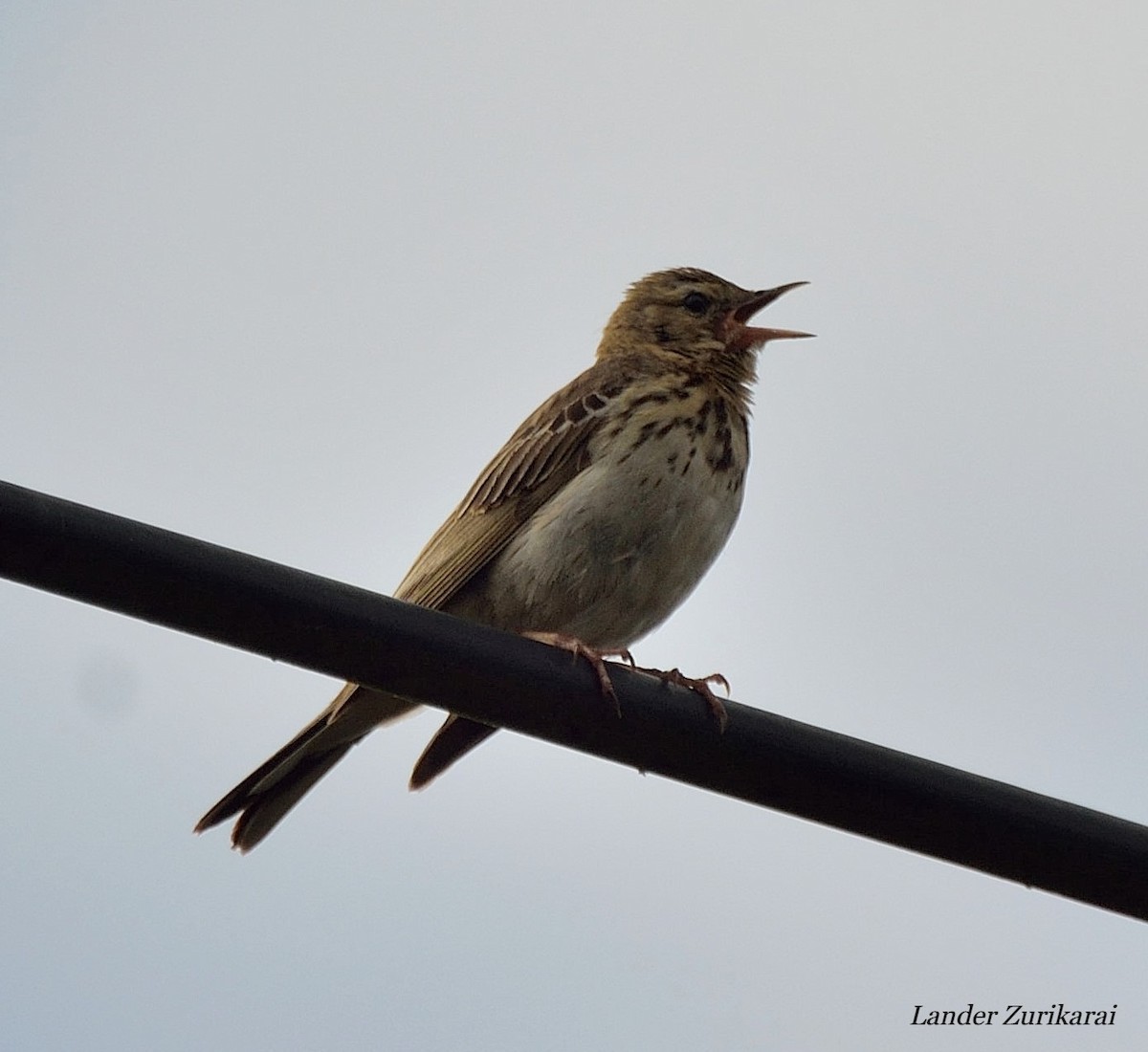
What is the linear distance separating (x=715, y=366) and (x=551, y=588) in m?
1.59

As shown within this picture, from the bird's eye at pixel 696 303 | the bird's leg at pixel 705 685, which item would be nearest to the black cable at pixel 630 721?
the bird's leg at pixel 705 685

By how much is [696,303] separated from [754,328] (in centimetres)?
43

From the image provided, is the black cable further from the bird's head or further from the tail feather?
the bird's head

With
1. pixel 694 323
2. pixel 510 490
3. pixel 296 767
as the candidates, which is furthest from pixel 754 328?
pixel 296 767

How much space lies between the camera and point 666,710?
4113 millimetres

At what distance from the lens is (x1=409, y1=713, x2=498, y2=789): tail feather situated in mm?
6547

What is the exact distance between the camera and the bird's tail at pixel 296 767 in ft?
20.4

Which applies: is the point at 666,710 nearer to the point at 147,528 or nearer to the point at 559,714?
the point at 559,714

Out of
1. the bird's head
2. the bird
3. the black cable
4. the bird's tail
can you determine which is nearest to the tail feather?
the bird

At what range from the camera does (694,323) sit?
8.02 metres

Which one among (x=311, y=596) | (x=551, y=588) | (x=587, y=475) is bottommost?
(x=311, y=596)

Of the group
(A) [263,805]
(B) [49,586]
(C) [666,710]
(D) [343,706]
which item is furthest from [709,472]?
(B) [49,586]

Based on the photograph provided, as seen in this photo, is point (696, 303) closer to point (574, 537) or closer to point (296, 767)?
point (574, 537)

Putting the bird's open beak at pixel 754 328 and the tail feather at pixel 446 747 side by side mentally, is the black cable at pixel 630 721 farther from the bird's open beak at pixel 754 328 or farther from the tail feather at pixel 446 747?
the bird's open beak at pixel 754 328
